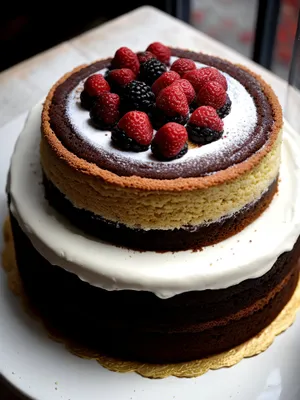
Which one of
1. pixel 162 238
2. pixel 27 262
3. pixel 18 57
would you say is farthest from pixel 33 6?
pixel 162 238

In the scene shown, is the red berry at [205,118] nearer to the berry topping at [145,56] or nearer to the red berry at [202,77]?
the red berry at [202,77]

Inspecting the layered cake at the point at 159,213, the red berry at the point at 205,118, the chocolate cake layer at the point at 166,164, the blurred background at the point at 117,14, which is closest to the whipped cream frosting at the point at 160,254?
the layered cake at the point at 159,213

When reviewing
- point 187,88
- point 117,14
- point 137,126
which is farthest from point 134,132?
point 117,14

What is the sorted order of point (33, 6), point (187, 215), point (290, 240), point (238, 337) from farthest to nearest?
point (33, 6), point (238, 337), point (290, 240), point (187, 215)

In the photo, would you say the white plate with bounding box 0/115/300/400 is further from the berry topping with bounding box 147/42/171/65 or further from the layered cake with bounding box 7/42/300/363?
the berry topping with bounding box 147/42/171/65

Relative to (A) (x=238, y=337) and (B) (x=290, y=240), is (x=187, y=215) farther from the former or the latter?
(A) (x=238, y=337)

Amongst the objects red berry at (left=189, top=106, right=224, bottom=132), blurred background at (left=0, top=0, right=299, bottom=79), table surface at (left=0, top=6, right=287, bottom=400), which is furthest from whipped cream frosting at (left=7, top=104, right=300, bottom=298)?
blurred background at (left=0, top=0, right=299, bottom=79)

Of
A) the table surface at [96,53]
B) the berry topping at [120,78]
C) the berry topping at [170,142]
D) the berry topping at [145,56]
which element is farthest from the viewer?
the table surface at [96,53]
